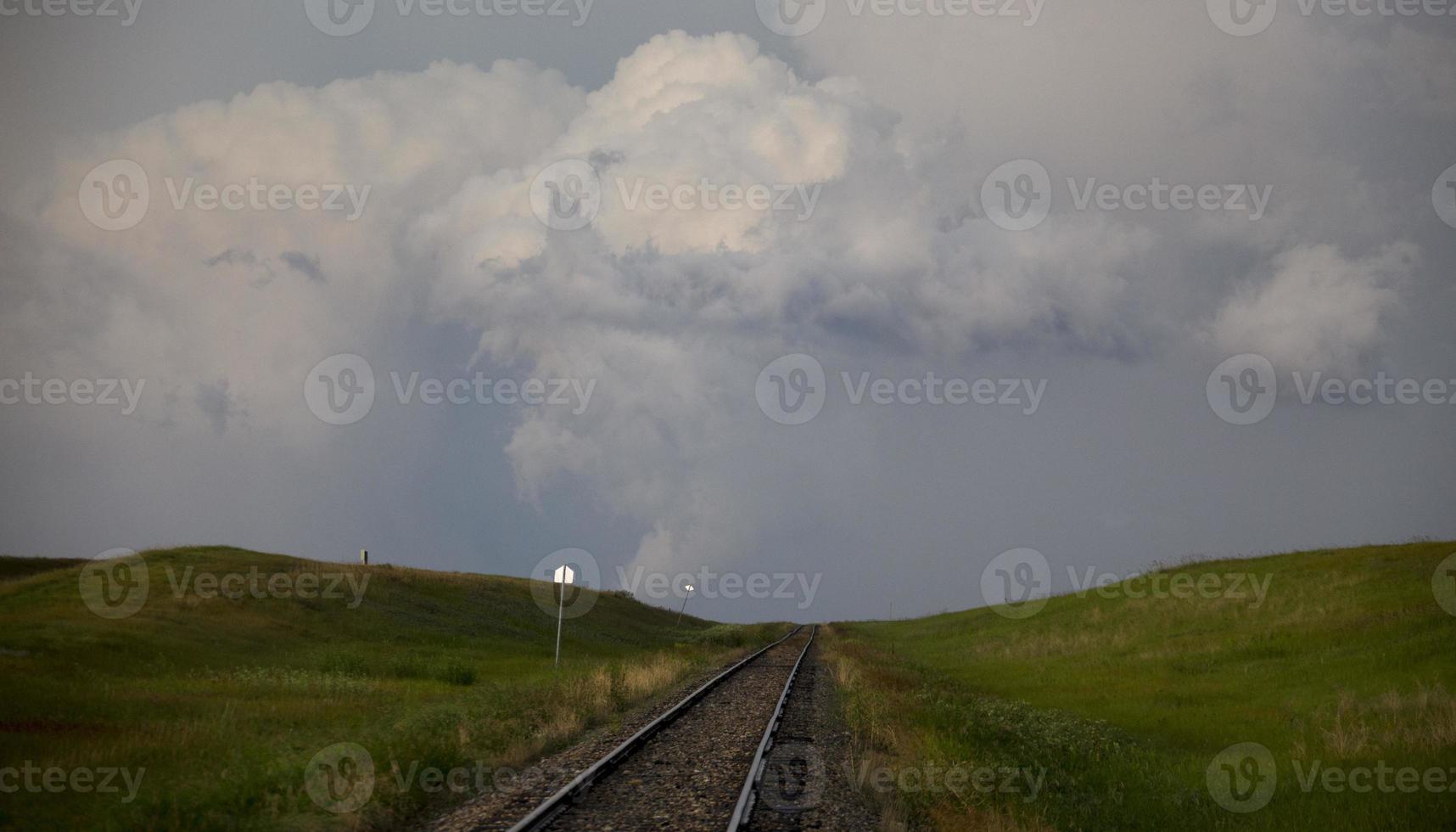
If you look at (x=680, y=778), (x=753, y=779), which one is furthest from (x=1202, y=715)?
(x=680, y=778)

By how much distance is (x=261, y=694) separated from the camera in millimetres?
22906

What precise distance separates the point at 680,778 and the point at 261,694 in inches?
608

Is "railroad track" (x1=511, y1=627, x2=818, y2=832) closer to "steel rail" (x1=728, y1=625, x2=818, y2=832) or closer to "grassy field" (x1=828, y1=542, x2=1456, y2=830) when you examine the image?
"steel rail" (x1=728, y1=625, x2=818, y2=832)

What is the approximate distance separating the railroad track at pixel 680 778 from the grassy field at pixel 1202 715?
1.89 meters

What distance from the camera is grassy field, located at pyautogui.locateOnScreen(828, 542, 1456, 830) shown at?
44.0 ft

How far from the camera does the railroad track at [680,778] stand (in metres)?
10.4

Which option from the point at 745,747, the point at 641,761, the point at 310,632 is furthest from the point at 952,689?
the point at 310,632

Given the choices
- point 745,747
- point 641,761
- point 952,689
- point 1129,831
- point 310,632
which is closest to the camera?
point 1129,831

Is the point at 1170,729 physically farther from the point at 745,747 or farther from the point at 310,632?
the point at 310,632

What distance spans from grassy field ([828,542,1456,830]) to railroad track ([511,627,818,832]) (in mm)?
1892

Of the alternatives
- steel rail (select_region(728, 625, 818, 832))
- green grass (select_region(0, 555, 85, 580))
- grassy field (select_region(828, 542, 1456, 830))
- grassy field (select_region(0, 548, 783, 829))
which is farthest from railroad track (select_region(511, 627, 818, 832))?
green grass (select_region(0, 555, 85, 580))

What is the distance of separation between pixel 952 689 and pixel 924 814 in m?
17.6

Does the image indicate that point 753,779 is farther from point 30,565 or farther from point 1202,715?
point 30,565

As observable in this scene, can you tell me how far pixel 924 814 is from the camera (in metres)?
11.3
